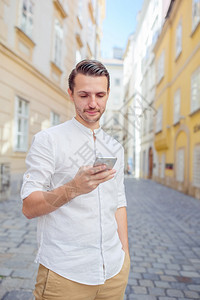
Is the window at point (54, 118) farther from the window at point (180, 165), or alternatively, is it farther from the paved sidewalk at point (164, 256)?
the paved sidewalk at point (164, 256)

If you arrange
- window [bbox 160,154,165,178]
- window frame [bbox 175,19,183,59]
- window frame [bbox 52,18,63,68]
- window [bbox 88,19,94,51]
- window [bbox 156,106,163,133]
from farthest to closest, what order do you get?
window [bbox 88,19,94,51], window [bbox 160,154,165,178], window [bbox 156,106,163,133], window frame [bbox 175,19,183,59], window frame [bbox 52,18,63,68]

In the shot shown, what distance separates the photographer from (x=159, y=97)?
15.2 meters

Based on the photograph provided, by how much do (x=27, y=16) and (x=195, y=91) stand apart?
6479 millimetres

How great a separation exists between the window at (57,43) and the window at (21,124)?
284 centimetres

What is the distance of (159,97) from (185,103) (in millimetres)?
4421

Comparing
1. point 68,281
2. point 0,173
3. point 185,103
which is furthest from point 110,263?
point 185,103

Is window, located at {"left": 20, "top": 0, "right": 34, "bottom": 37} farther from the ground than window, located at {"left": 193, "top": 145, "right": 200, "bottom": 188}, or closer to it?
farther from the ground

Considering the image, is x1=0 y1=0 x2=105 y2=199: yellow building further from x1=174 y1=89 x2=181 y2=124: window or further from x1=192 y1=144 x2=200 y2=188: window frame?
x1=192 y1=144 x2=200 y2=188: window frame

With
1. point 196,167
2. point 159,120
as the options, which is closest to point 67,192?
point 196,167

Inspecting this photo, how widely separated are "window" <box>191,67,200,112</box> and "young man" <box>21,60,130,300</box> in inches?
350

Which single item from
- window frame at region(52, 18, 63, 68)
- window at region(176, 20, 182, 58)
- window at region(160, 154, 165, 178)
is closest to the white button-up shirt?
window frame at region(52, 18, 63, 68)

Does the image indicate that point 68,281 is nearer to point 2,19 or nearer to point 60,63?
point 2,19

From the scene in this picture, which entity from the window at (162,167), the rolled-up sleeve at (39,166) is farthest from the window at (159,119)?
the rolled-up sleeve at (39,166)

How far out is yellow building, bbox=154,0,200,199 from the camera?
970 cm
